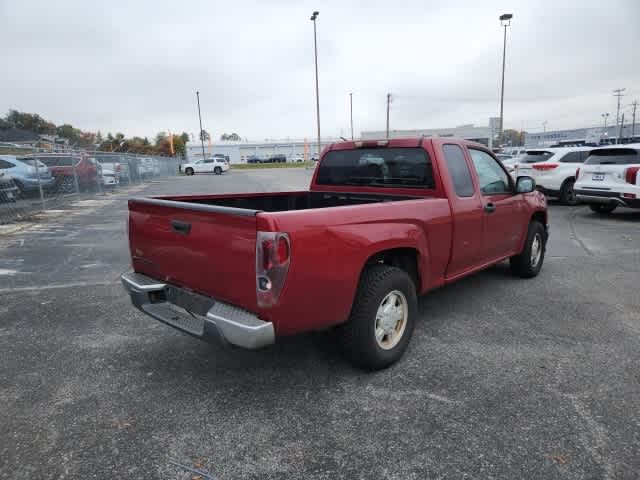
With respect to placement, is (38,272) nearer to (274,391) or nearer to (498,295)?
(274,391)

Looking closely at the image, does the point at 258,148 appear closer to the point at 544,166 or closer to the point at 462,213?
the point at 544,166

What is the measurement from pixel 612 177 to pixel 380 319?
31.5 ft

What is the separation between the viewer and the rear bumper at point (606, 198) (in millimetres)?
10031

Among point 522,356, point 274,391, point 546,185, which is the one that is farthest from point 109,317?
point 546,185

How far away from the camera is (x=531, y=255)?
5672 millimetres

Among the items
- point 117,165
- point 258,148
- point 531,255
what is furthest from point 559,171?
point 258,148

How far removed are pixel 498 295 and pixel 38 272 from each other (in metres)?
6.13

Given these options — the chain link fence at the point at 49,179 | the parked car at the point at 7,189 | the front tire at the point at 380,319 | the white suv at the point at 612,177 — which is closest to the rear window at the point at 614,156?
the white suv at the point at 612,177

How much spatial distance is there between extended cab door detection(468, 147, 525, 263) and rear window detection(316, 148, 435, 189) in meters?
0.71

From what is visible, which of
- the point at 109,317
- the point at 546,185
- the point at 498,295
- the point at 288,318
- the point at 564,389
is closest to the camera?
the point at 288,318

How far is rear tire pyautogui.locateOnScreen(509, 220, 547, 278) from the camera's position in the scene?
5.55 m

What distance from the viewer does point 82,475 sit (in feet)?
7.67

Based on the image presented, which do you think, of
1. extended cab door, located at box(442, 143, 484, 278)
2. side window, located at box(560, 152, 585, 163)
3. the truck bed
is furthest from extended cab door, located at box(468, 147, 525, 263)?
side window, located at box(560, 152, 585, 163)

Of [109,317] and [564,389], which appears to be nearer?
[564,389]
